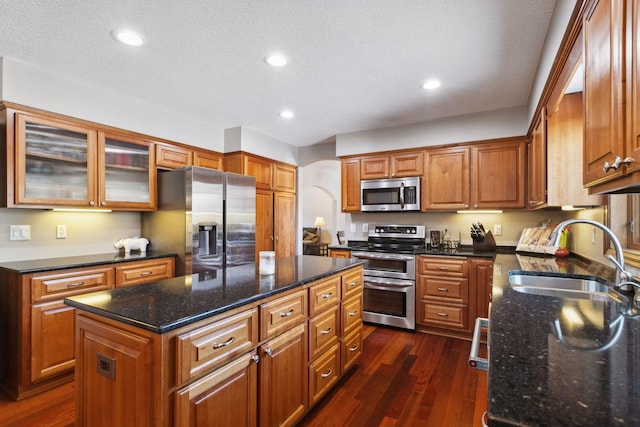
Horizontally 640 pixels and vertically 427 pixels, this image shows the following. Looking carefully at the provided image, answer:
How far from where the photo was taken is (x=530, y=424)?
512 millimetres

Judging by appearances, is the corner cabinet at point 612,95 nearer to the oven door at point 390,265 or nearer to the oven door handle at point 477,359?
the oven door handle at point 477,359

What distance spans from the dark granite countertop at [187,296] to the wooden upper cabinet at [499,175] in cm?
234

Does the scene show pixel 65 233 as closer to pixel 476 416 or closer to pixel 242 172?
pixel 242 172

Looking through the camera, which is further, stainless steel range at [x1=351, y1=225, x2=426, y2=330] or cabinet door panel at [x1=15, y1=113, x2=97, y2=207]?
stainless steel range at [x1=351, y1=225, x2=426, y2=330]

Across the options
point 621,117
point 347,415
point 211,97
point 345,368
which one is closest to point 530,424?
point 621,117

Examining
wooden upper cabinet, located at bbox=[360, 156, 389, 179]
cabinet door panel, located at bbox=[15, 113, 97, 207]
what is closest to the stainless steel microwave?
wooden upper cabinet, located at bbox=[360, 156, 389, 179]

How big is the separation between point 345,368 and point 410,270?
1.50m

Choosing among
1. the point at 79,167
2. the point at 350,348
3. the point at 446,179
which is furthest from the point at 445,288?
the point at 79,167

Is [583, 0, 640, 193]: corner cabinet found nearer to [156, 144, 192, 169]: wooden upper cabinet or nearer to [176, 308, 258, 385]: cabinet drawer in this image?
[176, 308, 258, 385]: cabinet drawer

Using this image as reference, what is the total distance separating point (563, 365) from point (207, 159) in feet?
12.9

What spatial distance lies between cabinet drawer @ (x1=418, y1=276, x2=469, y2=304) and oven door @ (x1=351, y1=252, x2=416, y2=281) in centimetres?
14

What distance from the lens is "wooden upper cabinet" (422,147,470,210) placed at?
12.0 ft

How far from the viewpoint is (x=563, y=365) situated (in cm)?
72

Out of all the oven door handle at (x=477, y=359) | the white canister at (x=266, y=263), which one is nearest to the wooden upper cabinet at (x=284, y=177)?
the white canister at (x=266, y=263)
